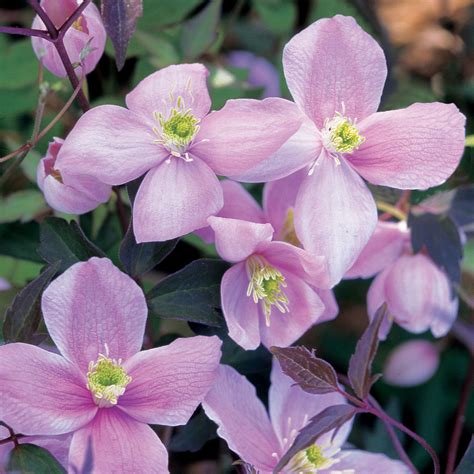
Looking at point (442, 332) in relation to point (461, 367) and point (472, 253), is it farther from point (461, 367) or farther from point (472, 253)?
point (461, 367)

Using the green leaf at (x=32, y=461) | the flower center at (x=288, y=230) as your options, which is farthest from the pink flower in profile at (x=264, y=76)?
the green leaf at (x=32, y=461)

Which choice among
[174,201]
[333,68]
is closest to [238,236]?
[174,201]

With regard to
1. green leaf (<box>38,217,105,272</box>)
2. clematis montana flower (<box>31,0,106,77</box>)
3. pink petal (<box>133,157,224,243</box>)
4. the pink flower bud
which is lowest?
the pink flower bud

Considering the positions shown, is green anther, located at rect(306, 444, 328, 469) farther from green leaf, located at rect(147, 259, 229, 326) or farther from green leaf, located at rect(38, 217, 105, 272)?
green leaf, located at rect(38, 217, 105, 272)

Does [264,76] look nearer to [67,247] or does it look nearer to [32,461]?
[67,247]

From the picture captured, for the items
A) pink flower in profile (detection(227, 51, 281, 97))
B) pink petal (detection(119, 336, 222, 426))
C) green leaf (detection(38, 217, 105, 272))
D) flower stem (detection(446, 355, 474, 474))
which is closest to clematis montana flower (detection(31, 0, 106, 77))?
green leaf (detection(38, 217, 105, 272))

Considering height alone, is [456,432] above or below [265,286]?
below
